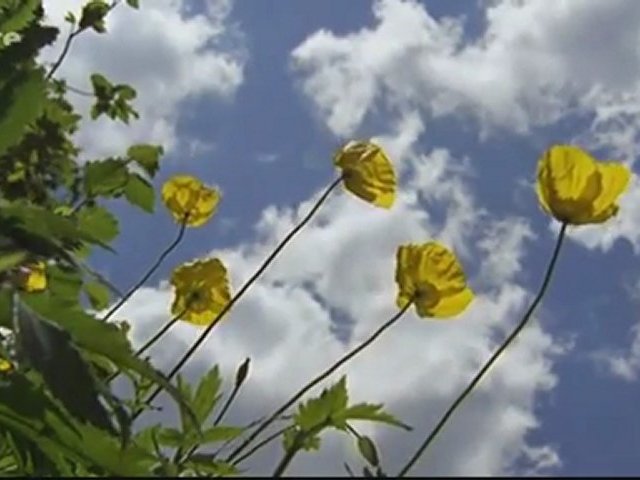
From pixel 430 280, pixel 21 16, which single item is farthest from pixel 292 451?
pixel 430 280

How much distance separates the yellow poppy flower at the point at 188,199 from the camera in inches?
84.9

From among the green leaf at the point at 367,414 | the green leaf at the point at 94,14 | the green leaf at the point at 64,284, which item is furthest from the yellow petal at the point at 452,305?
the green leaf at the point at 94,14

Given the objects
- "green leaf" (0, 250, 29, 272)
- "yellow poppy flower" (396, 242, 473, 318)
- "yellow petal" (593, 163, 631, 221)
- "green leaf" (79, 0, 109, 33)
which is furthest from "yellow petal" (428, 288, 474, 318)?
"green leaf" (79, 0, 109, 33)

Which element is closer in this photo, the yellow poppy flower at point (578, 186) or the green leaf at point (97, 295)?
the yellow poppy flower at point (578, 186)

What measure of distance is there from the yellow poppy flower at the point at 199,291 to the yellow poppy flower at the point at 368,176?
9.5 inches

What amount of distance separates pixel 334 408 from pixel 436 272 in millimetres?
670

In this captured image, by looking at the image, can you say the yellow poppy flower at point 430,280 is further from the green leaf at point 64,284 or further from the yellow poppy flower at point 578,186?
the green leaf at point 64,284

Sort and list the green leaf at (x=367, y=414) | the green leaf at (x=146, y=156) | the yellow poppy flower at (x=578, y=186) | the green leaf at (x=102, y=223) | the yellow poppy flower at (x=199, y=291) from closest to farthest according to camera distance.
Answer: the green leaf at (x=367, y=414)
the yellow poppy flower at (x=578, y=186)
the green leaf at (x=102, y=223)
the yellow poppy flower at (x=199, y=291)
the green leaf at (x=146, y=156)

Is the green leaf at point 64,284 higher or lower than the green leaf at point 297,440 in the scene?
higher

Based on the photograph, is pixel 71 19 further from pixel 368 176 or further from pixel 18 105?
pixel 18 105

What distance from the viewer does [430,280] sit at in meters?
1.37

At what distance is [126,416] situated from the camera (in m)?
0.60

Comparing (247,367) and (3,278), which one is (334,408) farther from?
(247,367)

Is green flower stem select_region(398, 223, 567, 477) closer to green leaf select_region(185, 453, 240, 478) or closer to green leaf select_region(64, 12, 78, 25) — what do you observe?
green leaf select_region(185, 453, 240, 478)
